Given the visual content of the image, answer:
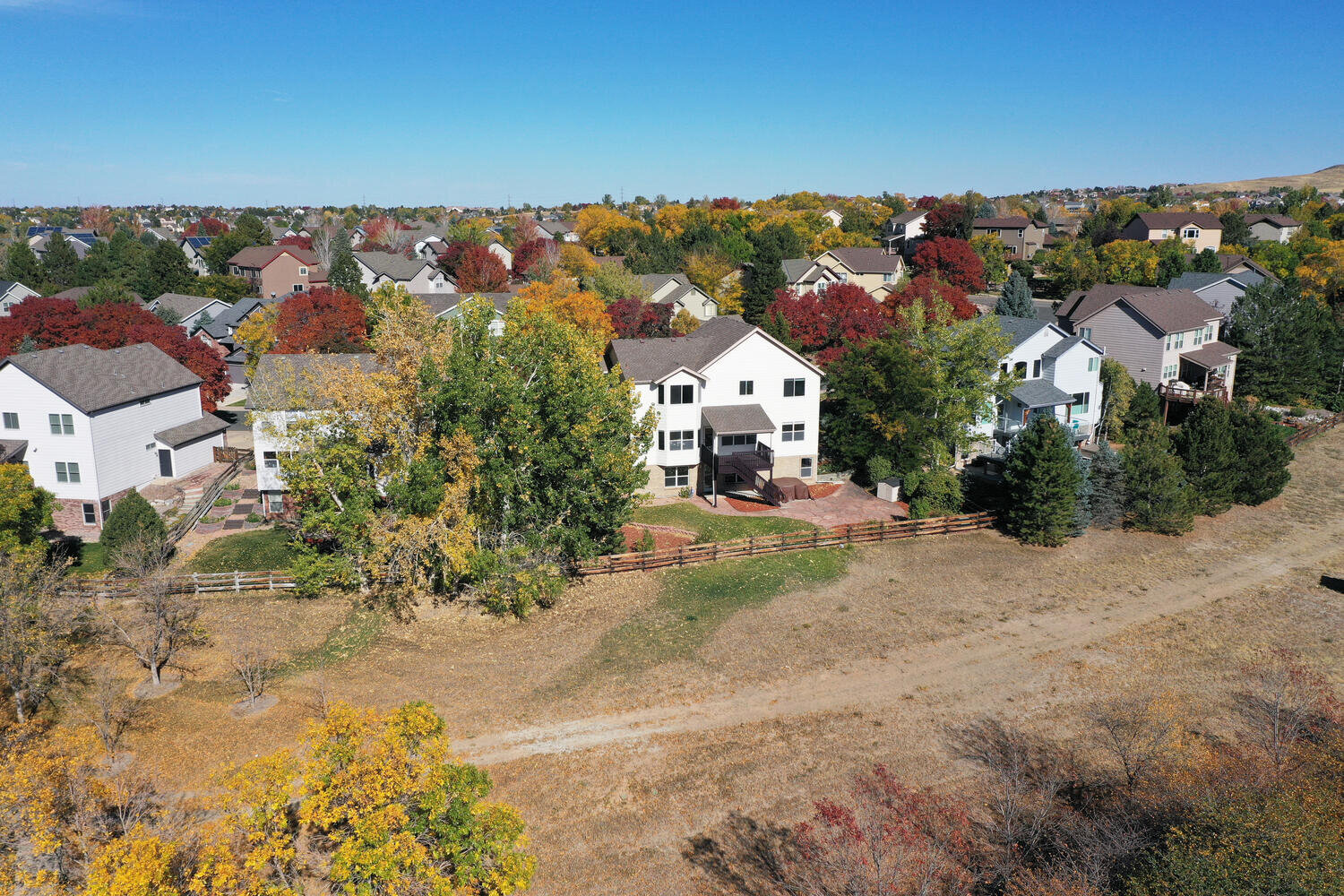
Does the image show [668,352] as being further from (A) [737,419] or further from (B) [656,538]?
(B) [656,538]

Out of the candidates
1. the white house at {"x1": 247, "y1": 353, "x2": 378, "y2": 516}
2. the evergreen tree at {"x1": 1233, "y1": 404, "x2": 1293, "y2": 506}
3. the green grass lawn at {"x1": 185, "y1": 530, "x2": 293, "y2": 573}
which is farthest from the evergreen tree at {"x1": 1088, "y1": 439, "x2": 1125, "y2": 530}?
the green grass lawn at {"x1": 185, "y1": 530, "x2": 293, "y2": 573}

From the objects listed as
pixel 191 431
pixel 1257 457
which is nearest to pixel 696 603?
pixel 1257 457

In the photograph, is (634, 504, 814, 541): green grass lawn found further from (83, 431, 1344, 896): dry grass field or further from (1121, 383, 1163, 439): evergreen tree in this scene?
(1121, 383, 1163, 439): evergreen tree

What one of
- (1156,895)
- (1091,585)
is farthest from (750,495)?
(1156,895)

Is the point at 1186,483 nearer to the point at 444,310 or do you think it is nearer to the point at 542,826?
the point at 542,826

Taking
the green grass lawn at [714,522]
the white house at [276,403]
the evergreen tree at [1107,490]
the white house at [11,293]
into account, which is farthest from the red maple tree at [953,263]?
the white house at [11,293]
